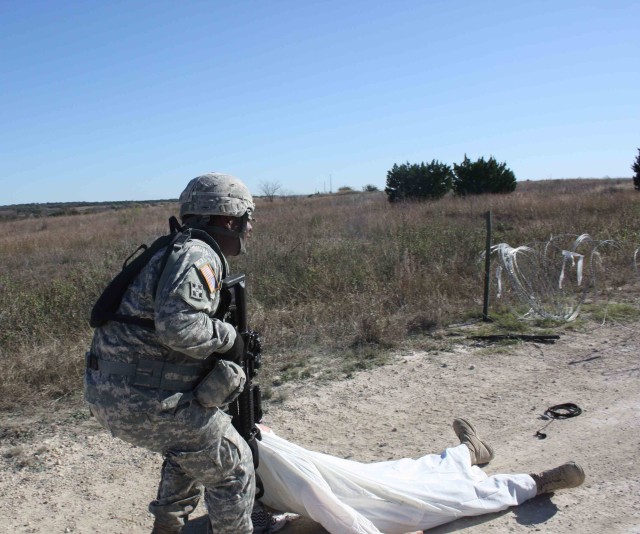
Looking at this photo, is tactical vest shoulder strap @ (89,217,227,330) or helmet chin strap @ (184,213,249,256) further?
helmet chin strap @ (184,213,249,256)

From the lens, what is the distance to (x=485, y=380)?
5.71 m

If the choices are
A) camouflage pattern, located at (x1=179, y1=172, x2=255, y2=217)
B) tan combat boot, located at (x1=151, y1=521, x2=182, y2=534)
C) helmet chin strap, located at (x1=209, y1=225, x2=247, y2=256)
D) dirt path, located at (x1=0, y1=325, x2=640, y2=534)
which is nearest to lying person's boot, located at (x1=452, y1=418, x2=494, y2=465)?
dirt path, located at (x1=0, y1=325, x2=640, y2=534)

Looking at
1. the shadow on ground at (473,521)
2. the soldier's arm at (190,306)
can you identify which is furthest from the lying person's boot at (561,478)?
the soldier's arm at (190,306)

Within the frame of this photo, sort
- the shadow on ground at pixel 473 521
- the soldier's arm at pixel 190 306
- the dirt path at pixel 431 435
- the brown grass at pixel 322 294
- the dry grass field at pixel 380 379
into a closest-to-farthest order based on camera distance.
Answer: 1. the soldier's arm at pixel 190 306
2. the shadow on ground at pixel 473 521
3. the dirt path at pixel 431 435
4. the dry grass field at pixel 380 379
5. the brown grass at pixel 322 294

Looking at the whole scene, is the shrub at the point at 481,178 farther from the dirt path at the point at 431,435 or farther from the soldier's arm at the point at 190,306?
the soldier's arm at the point at 190,306

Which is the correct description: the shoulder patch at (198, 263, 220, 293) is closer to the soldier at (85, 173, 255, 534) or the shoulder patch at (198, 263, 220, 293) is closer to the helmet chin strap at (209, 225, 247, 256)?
the soldier at (85, 173, 255, 534)

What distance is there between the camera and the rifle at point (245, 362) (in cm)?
299

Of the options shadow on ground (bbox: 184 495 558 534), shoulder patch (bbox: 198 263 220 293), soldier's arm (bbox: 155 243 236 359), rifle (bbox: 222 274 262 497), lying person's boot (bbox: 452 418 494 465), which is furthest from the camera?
lying person's boot (bbox: 452 418 494 465)

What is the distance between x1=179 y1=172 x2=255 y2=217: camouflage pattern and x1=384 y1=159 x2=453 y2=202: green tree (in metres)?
26.0

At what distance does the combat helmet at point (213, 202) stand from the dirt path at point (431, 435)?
5.81 ft

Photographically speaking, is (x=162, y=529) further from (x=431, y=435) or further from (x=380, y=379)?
(x=380, y=379)

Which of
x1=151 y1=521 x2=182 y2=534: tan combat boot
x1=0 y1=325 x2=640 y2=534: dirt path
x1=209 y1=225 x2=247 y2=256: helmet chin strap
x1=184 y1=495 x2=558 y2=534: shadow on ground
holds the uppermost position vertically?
x1=209 y1=225 x2=247 y2=256: helmet chin strap

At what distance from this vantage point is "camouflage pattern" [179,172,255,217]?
279 centimetres

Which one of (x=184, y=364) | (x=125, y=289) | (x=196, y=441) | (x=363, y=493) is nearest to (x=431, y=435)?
(x=363, y=493)
